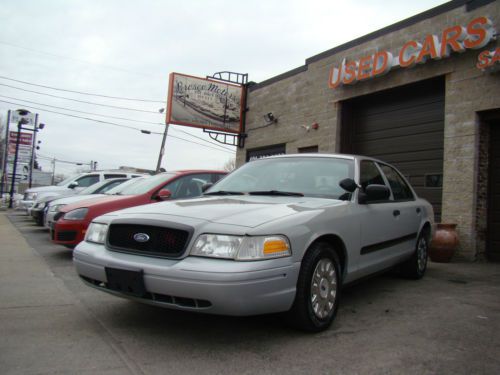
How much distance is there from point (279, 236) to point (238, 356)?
0.83 metres

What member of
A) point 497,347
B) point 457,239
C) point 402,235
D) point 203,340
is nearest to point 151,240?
point 203,340

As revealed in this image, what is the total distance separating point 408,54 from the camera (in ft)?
27.8

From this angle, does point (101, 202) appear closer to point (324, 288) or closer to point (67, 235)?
point (67, 235)

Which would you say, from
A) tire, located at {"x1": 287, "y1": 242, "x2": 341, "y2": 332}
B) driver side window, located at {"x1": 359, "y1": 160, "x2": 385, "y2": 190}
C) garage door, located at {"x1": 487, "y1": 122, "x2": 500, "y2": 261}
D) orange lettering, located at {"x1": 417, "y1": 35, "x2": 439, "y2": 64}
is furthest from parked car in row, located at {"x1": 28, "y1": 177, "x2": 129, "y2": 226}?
garage door, located at {"x1": 487, "y1": 122, "x2": 500, "y2": 261}

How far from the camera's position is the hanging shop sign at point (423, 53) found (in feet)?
23.6

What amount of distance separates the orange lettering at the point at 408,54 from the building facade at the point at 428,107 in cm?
2

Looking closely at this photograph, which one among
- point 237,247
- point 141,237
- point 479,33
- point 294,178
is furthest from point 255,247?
point 479,33

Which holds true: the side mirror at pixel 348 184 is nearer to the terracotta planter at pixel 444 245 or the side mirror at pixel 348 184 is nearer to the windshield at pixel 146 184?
the windshield at pixel 146 184

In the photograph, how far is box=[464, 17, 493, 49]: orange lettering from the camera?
23.5 ft

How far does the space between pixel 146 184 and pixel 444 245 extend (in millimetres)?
5241

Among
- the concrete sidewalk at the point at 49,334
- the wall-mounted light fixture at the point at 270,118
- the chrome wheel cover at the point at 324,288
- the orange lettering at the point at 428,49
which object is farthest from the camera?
the wall-mounted light fixture at the point at 270,118

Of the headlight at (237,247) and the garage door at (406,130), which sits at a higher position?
the garage door at (406,130)

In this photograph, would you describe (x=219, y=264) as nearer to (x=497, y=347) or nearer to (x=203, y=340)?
(x=203, y=340)

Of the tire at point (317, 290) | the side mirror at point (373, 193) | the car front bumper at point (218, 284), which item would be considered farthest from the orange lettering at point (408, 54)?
the car front bumper at point (218, 284)
